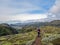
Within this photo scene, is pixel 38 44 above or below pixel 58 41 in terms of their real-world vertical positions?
above

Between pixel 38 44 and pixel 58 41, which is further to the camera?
pixel 58 41

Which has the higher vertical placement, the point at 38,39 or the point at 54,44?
the point at 38,39

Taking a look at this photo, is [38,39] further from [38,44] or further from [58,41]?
[58,41]

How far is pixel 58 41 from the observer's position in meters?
88.2

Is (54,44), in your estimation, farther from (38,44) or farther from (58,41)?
(38,44)

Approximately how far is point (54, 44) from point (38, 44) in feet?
209

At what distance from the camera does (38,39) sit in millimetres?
25297

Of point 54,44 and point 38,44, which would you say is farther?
point 54,44

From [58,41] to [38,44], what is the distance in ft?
214

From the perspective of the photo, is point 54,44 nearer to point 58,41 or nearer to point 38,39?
point 58,41

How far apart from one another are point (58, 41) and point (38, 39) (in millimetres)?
65135

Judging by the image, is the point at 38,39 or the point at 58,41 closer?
the point at 38,39

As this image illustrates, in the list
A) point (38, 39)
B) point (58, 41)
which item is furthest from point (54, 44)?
point (38, 39)

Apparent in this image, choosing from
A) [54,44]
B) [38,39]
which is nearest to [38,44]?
[38,39]
